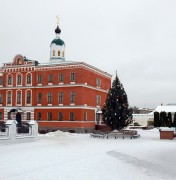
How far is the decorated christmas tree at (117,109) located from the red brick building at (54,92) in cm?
725

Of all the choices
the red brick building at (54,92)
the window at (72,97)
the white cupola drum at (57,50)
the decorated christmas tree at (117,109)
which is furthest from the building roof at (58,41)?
the decorated christmas tree at (117,109)

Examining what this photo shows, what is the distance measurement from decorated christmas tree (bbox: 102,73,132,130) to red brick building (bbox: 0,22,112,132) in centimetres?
725

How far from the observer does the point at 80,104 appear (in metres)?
43.1

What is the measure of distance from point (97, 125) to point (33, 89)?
35.6 ft

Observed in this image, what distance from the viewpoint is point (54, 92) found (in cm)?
4528

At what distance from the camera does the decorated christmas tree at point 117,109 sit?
36.0 m

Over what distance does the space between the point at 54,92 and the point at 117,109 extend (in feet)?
41.0

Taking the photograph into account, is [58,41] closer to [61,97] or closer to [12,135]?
[61,97]

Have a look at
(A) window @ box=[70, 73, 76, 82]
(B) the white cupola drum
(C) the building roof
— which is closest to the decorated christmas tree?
(A) window @ box=[70, 73, 76, 82]

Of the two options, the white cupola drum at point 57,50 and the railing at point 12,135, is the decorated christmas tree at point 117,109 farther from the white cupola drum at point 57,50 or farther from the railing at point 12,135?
the white cupola drum at point 57,50

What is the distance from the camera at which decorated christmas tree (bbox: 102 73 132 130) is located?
118ft

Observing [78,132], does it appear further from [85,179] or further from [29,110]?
[85,179]

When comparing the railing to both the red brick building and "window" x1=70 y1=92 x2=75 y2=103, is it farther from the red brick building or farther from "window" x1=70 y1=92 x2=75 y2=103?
"window" x1=70 y1=92 x2=75 y2=103

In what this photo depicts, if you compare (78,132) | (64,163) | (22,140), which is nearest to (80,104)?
(78,132)
